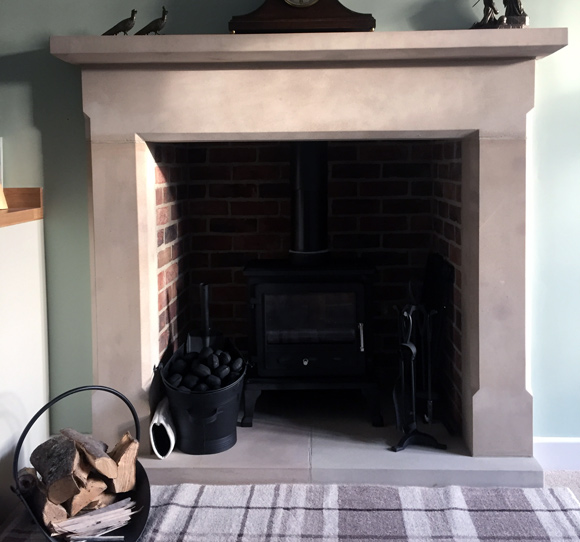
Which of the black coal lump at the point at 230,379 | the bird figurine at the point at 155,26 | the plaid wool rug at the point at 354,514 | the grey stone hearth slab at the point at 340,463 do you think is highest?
the bird figurine at the point at 155,26

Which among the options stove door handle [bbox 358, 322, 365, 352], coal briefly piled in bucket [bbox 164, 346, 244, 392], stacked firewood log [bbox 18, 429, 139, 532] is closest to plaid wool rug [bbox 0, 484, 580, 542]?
stacked firewood log [bbox 18, 429, 139, 532]

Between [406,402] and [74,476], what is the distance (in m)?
1.25

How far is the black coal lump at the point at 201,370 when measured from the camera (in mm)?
2764

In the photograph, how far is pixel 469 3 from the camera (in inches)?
107

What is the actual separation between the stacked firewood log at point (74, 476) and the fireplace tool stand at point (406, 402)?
3.18 ft

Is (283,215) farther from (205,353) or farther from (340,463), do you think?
(340,463)

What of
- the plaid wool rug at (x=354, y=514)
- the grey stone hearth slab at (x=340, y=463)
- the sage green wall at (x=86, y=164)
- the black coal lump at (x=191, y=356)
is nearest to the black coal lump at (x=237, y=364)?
the black coal lump at (x=191, y=356)

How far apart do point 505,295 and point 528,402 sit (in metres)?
0.39

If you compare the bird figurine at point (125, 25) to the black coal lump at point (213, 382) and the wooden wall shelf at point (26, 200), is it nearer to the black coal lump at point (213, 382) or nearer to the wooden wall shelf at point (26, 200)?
the wooden wall shelf at point (26, 200)

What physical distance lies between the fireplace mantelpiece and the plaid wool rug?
25 centimetres

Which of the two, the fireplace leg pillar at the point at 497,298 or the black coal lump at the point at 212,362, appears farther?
the black coal lump at the point at 212,362

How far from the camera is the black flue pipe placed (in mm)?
3084

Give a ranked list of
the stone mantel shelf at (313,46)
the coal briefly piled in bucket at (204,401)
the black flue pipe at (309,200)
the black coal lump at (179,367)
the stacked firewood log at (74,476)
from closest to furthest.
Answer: the stacked firewood log at (74,476) < the stone mantel shelf at (313,46) < the coal briefly piled in bucket at (204,401) < the black coal lump at (179,367) < the black flue pipe at (309,200)

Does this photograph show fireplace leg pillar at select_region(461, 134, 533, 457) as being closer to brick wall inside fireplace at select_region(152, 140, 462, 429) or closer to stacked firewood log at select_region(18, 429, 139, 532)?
brick wall inside fireplace at select_region(152, 140, 462, 429)
